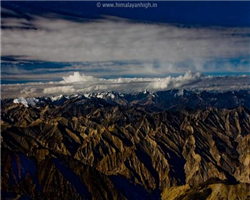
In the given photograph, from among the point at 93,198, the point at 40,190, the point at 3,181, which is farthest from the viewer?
the point at 93,198

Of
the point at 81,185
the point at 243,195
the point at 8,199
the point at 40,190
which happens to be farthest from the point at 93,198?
the point at 243,195

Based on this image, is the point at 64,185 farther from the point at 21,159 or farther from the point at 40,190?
the point at 21,159

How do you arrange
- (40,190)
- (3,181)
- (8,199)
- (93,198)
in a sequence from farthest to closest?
(93,198) < (40,190) < (3,181) < (8,199)

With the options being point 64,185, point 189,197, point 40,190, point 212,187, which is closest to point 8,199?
point 40,190

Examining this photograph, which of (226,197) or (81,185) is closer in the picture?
(226,197)

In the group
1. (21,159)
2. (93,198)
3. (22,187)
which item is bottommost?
Result: (93,198)

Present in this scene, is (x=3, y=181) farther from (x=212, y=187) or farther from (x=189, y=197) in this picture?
(x=212, y=187)

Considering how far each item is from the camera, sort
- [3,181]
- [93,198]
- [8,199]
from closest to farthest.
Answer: [8,199], [3,181], [93,198]

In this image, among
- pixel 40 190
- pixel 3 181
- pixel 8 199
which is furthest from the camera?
pixel 40 190

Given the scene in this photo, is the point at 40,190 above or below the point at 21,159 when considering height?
below
